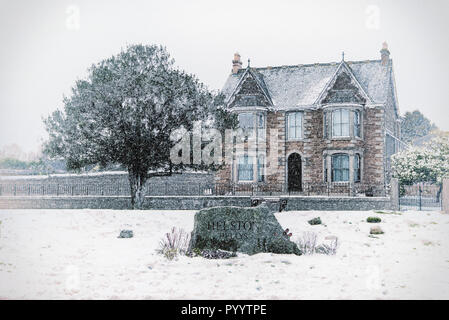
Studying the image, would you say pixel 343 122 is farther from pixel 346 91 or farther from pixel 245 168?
pixel 245 168

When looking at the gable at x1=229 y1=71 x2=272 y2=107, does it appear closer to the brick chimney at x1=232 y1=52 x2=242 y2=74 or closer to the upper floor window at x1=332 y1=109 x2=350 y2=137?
the brick chimney at x1=232 y1=52 x2=242 y2=74

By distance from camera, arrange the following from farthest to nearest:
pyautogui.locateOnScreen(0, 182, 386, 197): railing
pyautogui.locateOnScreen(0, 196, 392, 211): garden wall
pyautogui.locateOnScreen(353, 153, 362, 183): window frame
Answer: pyautogui.locateOnScreen(353, 153, 362, 183): window frame < pyautogui.locateOnScreen(0, 182, 386, 197): railing < pyautogui.locateOnScreen(0, 196, 392, 211): garden wall

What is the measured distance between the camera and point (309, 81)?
97.9 ft

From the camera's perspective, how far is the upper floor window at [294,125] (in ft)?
96.9

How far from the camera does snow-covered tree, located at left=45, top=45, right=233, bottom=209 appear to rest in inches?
837

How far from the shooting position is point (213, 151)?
75.2 feet

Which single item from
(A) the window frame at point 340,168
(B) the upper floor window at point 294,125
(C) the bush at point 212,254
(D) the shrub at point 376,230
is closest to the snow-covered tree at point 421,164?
(A) the window frame at point 340,168

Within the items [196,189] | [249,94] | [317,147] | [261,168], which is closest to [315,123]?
[317,147]

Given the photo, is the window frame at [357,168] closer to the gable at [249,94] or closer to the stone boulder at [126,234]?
the gable at [249,94]

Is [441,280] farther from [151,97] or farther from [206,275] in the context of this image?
[151,97]

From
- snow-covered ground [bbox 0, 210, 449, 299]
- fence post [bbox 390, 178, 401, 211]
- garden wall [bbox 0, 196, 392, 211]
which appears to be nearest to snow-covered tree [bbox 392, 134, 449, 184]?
fence post [bbox 390, 178, 401, 211]

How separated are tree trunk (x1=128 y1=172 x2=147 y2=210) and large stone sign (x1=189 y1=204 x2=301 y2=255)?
12255 mm

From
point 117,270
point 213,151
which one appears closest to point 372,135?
point 213,151

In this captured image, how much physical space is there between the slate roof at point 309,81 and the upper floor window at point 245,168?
13.4 ft
